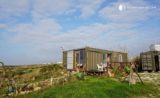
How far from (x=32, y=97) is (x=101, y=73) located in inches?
465

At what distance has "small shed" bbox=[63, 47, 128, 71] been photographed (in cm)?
2612

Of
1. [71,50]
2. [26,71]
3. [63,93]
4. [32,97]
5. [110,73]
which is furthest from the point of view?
[26,71]

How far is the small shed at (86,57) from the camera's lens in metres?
26.1

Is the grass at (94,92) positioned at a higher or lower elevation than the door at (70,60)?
lower

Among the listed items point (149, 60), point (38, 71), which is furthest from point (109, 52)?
point (38, 71)

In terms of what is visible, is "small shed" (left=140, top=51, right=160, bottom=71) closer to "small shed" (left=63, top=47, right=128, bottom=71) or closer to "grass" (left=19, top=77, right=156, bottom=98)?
"small shed" (left=63, top=47, right=128, bottom=71)

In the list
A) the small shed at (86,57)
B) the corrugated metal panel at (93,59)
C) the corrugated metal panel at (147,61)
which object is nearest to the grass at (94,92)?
the small shed at (86,57)

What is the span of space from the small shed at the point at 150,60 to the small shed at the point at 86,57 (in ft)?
Answer: 20.6

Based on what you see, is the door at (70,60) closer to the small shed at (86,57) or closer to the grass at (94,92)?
the small shed at (86,57)

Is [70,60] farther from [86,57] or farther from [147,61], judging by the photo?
[147,61]

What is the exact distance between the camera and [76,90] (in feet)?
41.3

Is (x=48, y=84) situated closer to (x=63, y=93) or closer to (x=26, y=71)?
(x=63, y=93)

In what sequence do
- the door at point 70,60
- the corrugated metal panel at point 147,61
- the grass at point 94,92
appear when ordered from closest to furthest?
the grass at point 94,92 → the door at point 70,60 → the corrugated metal panel at point 147,61

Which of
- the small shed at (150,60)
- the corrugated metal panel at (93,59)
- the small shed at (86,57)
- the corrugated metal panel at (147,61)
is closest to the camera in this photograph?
the small shed at (86,57)
